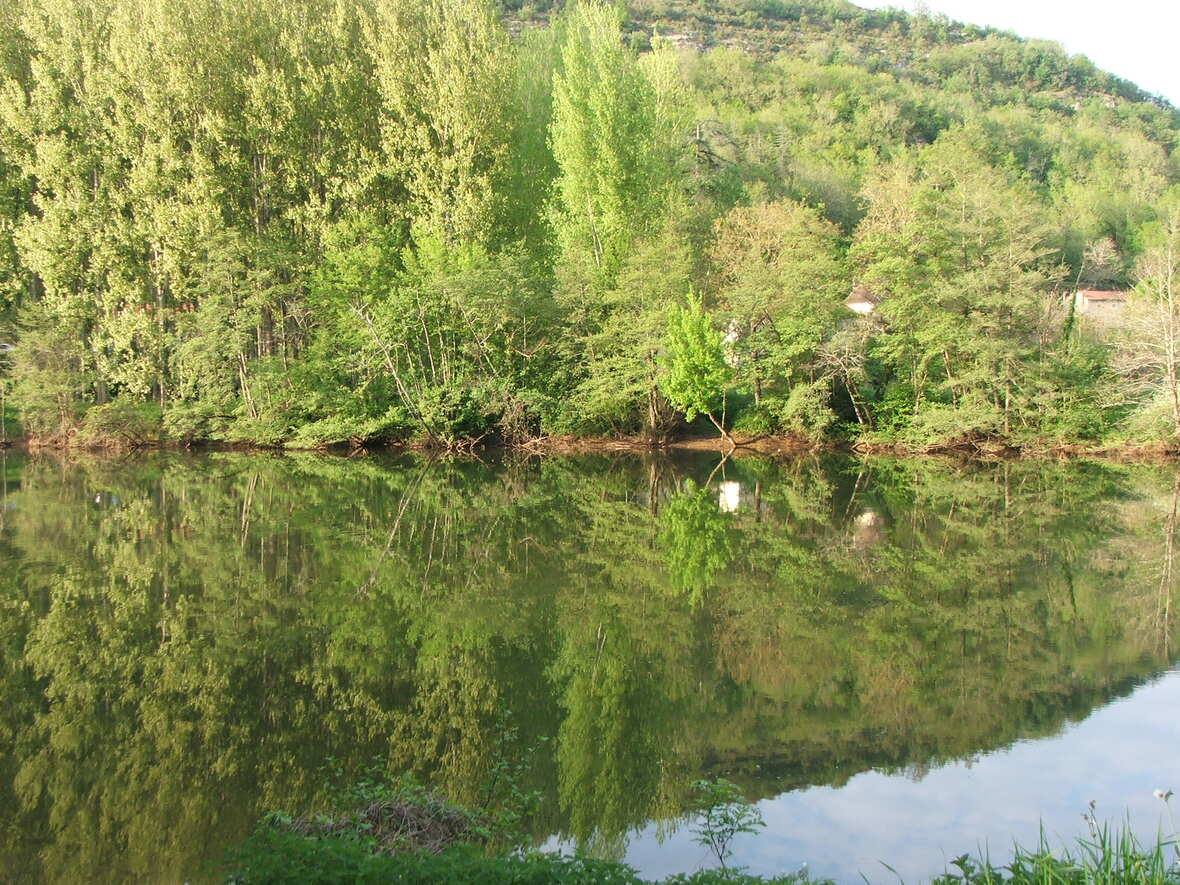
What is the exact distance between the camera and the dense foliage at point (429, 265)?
30.0 metres

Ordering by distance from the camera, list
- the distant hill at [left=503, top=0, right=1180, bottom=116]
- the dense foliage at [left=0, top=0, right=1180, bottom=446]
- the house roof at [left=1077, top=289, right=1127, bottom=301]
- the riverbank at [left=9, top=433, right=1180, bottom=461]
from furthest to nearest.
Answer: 1. the distant hill at [left=503, top=0, right=1180, bottom=116]
2. the house roof at [left=1077, top=289, right=1127, bottom=301]
3. the dense foliage at [left=0, top=0, right=1180, bottom=446]
4. the riverbank at [left=9, top=433, right=1180, bottom=461]

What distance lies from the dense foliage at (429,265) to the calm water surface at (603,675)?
12.9m

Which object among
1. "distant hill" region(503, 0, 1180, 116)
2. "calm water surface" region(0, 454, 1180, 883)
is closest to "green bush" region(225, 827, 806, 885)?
"calm water surface" region(0, 454, 1180, 883)

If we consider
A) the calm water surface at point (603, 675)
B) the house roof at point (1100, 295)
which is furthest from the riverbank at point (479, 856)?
the house roof at point (1100, 295)

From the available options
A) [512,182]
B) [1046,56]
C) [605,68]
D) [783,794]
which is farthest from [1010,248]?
[1046,56]

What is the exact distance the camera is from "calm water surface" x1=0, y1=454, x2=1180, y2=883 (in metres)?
6.67

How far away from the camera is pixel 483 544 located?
15781 mm

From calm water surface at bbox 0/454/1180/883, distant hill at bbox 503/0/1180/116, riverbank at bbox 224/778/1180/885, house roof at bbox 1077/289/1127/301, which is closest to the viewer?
riverbank at bbox 224/778/1180/885

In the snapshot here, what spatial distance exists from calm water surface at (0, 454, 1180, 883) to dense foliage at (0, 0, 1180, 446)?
12892 mm

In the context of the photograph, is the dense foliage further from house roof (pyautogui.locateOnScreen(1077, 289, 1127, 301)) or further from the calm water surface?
house roof (pyautogui.locateOnScreen(1077, 289, 1127, 301))

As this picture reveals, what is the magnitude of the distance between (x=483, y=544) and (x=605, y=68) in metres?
23.3

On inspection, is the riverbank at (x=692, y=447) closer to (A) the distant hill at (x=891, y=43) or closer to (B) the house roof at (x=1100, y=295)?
Answer: (B) the house roof at (x=1100, y=295)

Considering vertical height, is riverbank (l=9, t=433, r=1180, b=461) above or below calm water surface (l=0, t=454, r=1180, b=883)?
below

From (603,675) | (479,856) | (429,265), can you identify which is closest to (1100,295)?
(429,265)
